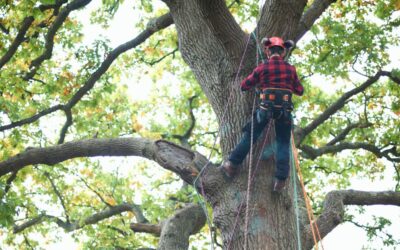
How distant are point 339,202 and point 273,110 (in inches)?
56.3

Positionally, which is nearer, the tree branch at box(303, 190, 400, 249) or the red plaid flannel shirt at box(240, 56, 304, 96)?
the red plaid flannel shirt at box(240, 56, 304, 96)

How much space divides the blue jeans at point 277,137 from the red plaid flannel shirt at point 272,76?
0.83 feet

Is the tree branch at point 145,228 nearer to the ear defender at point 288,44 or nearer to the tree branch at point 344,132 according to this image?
the ear defender at point 288,44

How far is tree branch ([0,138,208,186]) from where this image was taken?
5.38 m

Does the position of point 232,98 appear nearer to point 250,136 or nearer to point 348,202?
point 250,136

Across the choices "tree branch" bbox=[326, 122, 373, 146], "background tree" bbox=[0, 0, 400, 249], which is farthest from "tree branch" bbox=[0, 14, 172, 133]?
"tree branch" bbox=[326, 122, 373, 146]

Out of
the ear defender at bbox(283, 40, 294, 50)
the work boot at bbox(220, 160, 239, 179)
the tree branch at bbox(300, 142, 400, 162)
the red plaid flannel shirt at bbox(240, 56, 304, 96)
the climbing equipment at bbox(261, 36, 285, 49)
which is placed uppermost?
the tree branch at bbox(300, 142, 400, 162)

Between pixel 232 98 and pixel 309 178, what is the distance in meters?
6.46

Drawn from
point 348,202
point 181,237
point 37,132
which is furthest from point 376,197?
point 37,132

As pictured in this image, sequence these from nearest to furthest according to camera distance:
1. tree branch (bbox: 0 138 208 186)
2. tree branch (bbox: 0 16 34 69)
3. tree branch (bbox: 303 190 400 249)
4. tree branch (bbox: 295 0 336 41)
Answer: tree branch (bbox: 0 138 208 186) → tree branch (bbox: 303 190 400 249) → tree branch (bbox: 295 0 336 41) → tree branch (bbox: 0 16 34 69)

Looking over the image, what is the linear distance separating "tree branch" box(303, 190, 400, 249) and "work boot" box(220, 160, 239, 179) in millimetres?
926

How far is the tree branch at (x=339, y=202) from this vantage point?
5754 millimetres

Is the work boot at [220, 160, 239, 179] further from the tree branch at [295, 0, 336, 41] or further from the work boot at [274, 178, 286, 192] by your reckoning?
the tree branch at [295, 0, 336, 41]

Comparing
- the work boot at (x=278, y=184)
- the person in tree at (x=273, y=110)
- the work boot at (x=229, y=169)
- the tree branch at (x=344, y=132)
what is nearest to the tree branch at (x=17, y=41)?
the person in tree at (x=273, y=110)
